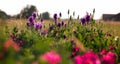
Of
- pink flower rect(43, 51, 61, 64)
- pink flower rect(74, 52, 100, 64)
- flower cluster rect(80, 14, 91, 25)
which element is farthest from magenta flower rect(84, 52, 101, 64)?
flower cluster rect(80, 14, 91, 25)

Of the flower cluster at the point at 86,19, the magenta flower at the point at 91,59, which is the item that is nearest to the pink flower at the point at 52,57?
the magenta flower at the point at 91,59

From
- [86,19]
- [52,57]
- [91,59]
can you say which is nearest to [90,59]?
[91,59]

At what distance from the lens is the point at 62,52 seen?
1255 millimetres

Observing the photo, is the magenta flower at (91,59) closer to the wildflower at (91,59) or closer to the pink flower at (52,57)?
the wildflower at (91,59)

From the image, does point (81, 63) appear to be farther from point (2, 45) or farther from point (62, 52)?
point (2, 45)

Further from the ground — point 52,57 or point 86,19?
point 52,57

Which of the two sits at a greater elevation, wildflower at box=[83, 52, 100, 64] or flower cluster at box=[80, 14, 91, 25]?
wildflower at box=[83, 52, 100, 64]

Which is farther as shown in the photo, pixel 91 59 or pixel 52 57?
pixel 91 59

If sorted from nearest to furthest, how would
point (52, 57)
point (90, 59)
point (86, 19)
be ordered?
point (52, 57), point (90, 59), point (86, 19)

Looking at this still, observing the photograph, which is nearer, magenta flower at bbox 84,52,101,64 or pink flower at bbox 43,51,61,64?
pink flower at bbox 43,51,61,64

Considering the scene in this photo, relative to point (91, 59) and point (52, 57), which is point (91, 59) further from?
point (52, 57)

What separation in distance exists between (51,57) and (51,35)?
19.1 feet

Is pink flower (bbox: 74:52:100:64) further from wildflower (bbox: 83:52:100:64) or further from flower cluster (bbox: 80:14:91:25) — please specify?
flower cluster (bbox: 80:14:91:25)

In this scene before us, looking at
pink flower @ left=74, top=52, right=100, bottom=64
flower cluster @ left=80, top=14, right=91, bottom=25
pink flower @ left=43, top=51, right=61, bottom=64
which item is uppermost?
pink flower @ left=43, top=51, right=61, bottom=64
